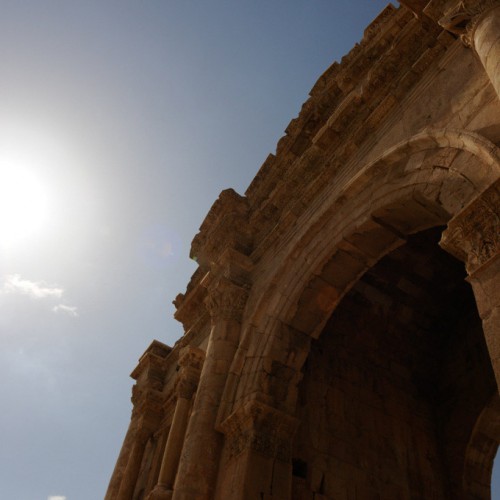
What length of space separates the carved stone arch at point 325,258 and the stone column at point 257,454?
0.18 metres

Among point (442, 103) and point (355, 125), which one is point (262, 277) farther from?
point (442, 103)

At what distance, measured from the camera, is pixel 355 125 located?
7441 mm

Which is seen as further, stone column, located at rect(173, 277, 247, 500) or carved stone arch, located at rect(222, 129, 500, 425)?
stone column, located at rect(173, 277, 247, 500)

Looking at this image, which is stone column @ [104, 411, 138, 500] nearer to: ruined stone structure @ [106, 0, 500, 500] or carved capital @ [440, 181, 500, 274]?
ruined stone structure @ [106, 0, 500, 500]

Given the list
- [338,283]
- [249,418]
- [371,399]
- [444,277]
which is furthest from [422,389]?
[249,418]

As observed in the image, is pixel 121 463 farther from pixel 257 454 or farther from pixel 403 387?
pixel 403 387

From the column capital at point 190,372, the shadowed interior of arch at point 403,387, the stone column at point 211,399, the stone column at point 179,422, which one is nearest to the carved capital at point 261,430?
the stone column at point 211,399

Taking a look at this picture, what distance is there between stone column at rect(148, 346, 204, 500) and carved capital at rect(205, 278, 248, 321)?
0.94m

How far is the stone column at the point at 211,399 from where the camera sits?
6.48 m

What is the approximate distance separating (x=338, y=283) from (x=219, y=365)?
6.84ft

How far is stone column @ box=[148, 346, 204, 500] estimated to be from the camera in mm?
7637

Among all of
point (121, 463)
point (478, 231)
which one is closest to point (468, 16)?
point (478, 231)

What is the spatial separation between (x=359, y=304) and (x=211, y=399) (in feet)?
10.9

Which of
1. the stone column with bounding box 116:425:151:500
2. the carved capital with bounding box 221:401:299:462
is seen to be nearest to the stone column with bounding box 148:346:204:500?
the carved capital with bounding box 221:401:299:462
